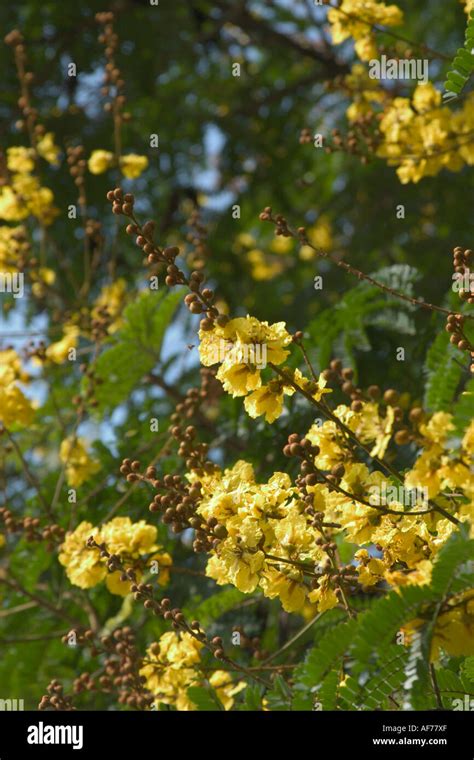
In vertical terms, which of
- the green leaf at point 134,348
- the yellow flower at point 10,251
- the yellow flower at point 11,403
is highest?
the yellow flower at point 10,251

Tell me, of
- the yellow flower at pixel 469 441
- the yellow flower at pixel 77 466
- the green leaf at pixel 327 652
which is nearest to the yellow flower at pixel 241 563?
the green leaf at pixel 327 652

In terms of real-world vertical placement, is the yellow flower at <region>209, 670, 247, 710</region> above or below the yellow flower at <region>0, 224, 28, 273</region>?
below

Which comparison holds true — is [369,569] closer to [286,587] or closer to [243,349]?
[286,587]

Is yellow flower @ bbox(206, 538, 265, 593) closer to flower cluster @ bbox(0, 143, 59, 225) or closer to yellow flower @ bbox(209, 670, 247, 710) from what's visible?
yellow flower @ bbox(209, 670, 247, 710)

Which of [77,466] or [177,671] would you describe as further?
[77,466]

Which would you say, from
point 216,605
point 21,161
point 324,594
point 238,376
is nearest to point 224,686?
point 216,605

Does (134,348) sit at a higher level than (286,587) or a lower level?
higher

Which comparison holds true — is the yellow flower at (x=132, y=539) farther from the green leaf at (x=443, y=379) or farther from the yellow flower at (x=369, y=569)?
the green leaf at (x=443, y=379)

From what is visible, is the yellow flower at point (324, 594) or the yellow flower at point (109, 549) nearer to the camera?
the yellow flower at point (324, 594)

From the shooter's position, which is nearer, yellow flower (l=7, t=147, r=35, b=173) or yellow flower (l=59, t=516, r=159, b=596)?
yellow flower (l=59, t=516, r=159, b=596)

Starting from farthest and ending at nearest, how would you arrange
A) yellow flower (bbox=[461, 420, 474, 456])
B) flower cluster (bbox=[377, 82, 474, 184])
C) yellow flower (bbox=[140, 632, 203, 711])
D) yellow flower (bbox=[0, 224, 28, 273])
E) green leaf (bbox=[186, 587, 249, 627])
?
yellow flower (bbox=[0, 224, 28, 273])
flower cluster (bbox=[377, 82, 474, 184])
green leaf (bbox=[186, 587, 249, 627])
yellow flower (bbox=[140, 632, 203, 711])
yellow flower (bbox=[461, 420, 474, 456])

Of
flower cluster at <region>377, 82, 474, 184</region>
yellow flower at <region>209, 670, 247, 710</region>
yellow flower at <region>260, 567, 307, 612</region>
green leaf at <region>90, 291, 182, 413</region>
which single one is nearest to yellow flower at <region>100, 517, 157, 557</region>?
yellow flower at <region>209, 670, 247, 710</region>

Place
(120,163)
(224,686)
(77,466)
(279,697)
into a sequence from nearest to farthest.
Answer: (279,697) < (224,686) < (77,466) < (120,163)
